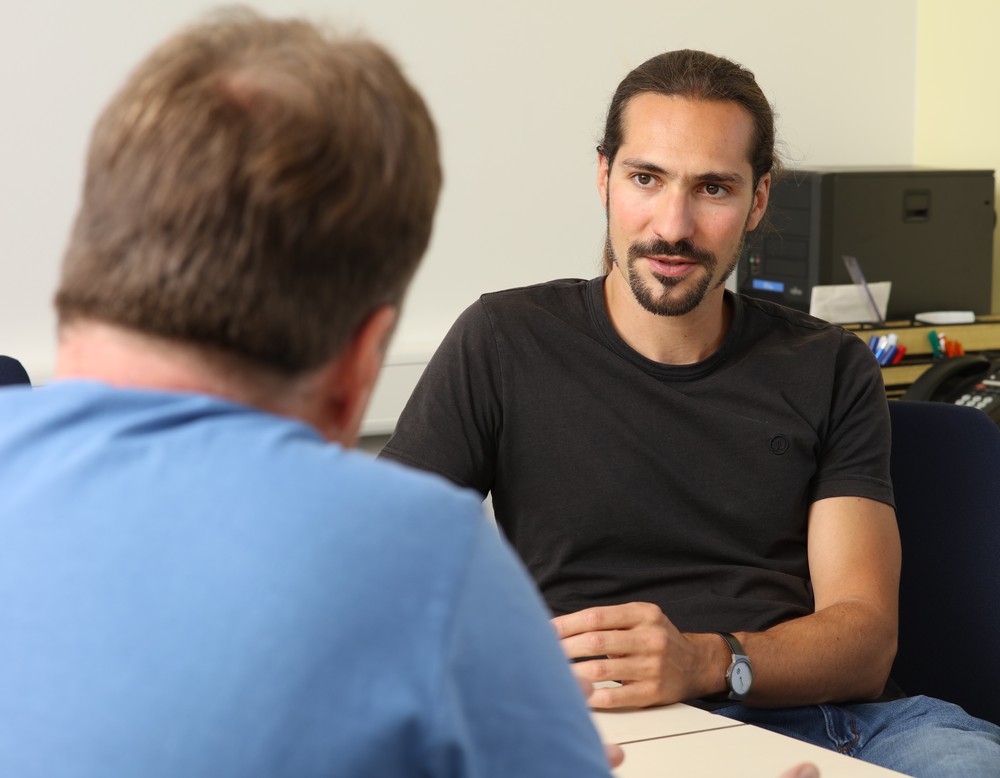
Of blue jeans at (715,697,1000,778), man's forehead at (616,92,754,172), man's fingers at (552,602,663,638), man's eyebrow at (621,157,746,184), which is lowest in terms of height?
blue jeans at (715,697,1000,778)

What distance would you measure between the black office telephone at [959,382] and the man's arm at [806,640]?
1168mm

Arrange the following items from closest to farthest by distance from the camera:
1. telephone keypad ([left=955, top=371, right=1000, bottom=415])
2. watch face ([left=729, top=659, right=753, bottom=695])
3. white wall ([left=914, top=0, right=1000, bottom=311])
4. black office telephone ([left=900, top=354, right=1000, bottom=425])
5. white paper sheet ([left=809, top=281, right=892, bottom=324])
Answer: watch face ([left=729, top=659, right=753, bottom=695])
telephone keypad ([left=955, top=371, right=1000, bottom=415])
black office telephone ([left=900, top=354, right=1000, bottom=425])
white paper sheet ([left=809, top=281, right=892, bottom=324])
white wall ([left=914, top=0, right=1000, bottom=311])

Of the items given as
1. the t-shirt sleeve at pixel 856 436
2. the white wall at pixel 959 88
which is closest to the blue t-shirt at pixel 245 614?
the t-shirt sleeve at pixel 856 436

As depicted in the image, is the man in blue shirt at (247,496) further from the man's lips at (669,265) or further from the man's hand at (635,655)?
the man's lips at (669,265)

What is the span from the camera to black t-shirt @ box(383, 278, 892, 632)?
167cm

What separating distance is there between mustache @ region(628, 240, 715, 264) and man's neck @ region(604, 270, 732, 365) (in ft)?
0.16

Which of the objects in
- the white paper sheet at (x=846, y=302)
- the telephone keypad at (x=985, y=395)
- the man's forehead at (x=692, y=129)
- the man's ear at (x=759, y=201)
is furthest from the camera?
the white paper sheet at (x=846, y=302)

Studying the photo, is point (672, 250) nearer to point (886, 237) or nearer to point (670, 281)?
point (670, 281)

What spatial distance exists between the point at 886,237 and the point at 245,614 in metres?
3.06

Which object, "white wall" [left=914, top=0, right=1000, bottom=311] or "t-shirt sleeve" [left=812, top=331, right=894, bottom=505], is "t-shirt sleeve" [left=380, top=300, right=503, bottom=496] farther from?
"white wall" [left=914, top=0, right=1000, bottom=311]

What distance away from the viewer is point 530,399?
1.72 m

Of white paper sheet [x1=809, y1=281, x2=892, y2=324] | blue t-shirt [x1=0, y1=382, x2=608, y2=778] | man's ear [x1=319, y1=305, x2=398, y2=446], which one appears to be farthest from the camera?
white paper sheet [x1=809, y1=281, x2=892, y2=324]

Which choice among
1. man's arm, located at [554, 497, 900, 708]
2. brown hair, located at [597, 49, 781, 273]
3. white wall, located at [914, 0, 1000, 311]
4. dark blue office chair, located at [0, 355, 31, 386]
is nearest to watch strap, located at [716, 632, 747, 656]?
man's arm, located at [554, 497, 900, 708]

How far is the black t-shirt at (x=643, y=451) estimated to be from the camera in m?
1.67
